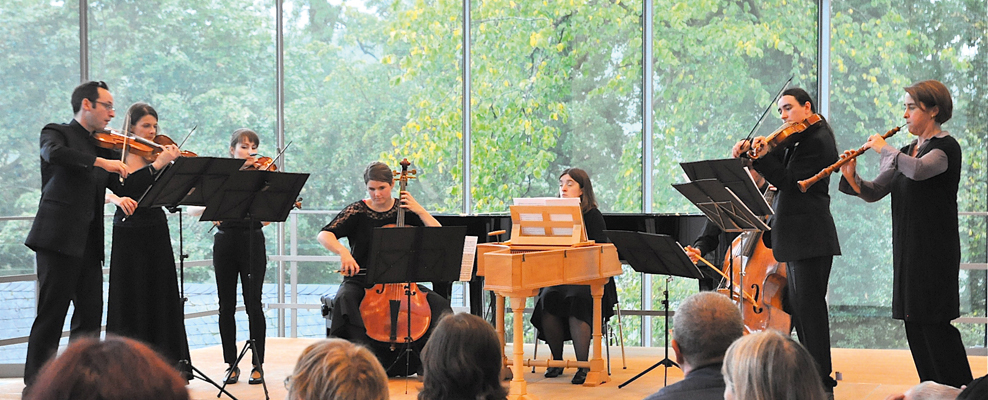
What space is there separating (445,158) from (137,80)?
260 cm

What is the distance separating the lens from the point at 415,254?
4492 millimetres

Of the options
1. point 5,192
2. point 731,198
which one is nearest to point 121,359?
point 731,198

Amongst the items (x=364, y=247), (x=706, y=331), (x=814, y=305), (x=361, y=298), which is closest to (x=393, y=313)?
(x=361, y=298)

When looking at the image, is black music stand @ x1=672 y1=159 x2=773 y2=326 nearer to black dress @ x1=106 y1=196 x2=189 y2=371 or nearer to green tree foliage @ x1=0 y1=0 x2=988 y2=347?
black dress @ x1=106 y1=196 x2=189 y2=371

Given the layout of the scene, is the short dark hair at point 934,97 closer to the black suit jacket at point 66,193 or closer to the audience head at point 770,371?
the audience head at point 770,371

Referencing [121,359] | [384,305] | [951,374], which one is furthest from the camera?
[384,305]

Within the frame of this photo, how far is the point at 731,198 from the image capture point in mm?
4070

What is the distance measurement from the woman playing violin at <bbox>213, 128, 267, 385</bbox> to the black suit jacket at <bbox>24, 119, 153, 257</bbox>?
0.75 m

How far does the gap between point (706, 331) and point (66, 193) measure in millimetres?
3317

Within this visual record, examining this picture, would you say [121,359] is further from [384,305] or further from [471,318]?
[384,305]

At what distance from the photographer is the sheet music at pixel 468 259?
17.6 ft

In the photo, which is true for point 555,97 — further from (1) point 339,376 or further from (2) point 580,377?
(1) point 339,376

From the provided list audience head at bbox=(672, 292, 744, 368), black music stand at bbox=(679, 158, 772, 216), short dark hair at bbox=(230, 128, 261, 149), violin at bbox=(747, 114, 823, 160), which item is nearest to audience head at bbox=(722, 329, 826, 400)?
audience head at bbox=(672, 292, 744, 368)

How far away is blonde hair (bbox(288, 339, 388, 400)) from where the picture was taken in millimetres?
1690
